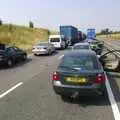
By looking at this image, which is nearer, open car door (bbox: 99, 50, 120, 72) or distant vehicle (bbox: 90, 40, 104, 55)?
open car door (bbox: 99, 50, 120, 72)

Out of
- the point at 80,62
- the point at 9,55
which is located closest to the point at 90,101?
the point at 80,62

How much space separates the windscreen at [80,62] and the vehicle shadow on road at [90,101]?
964mm

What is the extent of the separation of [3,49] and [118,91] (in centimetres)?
1304

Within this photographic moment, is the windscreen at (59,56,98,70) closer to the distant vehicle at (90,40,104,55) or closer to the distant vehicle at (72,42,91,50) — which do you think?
the distant vehicle at (72,42,91,50)

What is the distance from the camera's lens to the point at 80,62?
412 inches

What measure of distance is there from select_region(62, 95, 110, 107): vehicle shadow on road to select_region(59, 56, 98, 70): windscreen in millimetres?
964

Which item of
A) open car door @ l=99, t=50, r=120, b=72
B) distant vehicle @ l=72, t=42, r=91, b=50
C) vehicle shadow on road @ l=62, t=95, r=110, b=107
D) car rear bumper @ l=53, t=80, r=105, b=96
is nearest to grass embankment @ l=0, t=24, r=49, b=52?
distant vehicle @ l=72, t=42, r=91, b=50

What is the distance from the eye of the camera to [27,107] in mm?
9211

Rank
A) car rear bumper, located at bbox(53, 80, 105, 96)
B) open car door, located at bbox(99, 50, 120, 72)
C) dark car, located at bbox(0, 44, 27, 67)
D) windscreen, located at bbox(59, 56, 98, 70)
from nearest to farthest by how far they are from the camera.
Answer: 1. car rear bumper, located at bbox(53, 80, 105, 96)
2. windscreen, located at bbox(59, 56, 98, 70)
3. open car door, located at bbox(99, 50, 120, 72)
4. dark car, located at bbox(0, 44, 27, 67)

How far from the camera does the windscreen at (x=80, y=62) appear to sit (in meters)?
10.2

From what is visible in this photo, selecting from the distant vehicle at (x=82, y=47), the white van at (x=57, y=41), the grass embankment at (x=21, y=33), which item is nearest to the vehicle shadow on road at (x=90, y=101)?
the distant vehicle at (x=82, y=47)

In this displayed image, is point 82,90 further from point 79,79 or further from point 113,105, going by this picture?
point 113,105

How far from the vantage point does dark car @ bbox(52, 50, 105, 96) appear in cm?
970

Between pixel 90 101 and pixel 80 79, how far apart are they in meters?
0.84
